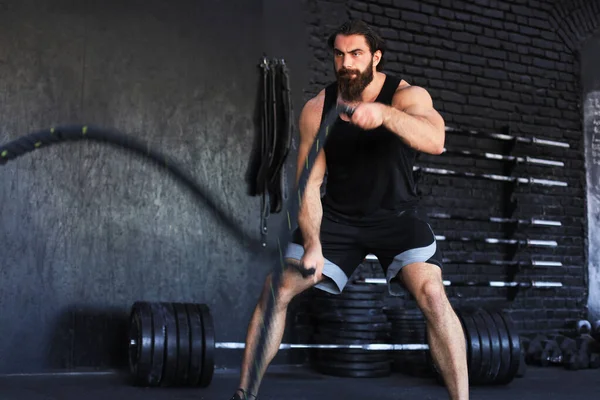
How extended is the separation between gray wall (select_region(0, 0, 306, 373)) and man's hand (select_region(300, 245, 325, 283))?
1.99 m

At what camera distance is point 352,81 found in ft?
9.56

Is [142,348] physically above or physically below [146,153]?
below

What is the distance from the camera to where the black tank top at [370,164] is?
3.05 m

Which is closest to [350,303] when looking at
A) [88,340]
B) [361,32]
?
[88,340]

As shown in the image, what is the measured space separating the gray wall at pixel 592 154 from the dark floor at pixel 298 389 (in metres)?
1.72

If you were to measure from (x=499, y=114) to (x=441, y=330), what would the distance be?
11.4 ft

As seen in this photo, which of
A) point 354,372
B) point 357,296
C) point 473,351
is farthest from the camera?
point 357,296

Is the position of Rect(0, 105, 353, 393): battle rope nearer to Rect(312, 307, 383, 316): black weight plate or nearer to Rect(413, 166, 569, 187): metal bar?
Rect(312, 307, 383, 316): black weight plate

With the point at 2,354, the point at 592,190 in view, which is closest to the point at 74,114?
the point at 2,354

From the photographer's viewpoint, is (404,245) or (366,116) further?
(404,245)

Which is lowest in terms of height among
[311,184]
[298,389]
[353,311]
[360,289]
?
[298,389]

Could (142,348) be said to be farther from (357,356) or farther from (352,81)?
(352,81)

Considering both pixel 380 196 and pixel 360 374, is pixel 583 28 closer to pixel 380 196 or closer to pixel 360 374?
pixel 360 374

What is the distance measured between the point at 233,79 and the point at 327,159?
2017 mm
